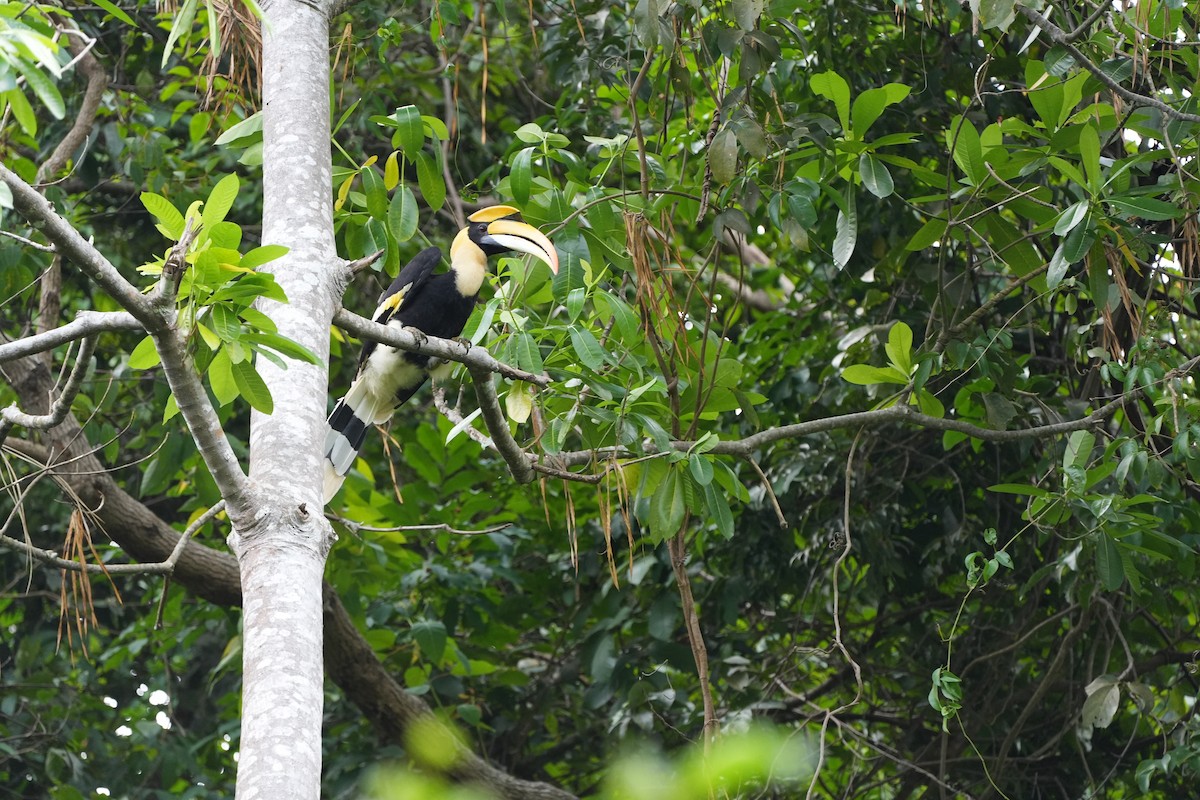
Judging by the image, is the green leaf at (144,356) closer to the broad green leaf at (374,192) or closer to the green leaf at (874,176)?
the broad green leaf at (374,192)

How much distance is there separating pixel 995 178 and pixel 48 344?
1879 mm

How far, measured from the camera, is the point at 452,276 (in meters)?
3.57

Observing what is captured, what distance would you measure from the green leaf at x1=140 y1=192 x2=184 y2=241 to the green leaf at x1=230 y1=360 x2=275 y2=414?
195 mm

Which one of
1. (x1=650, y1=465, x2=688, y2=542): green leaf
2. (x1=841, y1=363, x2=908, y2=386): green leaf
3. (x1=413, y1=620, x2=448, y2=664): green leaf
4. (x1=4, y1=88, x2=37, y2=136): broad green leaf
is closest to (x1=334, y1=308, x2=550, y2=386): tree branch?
(x1=650, y1=465, x2=688, y2=542): green leaf

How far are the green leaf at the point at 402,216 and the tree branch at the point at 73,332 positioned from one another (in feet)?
3.27

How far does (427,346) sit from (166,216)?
87 centimetres

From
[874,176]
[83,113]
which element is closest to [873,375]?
[874,176]

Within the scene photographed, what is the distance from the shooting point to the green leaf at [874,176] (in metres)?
2.60

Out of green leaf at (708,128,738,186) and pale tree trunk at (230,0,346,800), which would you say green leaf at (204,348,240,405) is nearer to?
pale tree trunk at (230,0,346,800)

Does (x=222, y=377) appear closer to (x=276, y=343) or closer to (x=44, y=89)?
(x=276, y=343)

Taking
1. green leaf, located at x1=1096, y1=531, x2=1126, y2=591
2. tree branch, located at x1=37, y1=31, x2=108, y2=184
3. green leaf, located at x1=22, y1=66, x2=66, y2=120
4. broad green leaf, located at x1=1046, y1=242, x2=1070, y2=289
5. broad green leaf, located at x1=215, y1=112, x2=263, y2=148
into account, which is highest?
tree branch, located at x1=37, y1=31, x2=108, y2=184

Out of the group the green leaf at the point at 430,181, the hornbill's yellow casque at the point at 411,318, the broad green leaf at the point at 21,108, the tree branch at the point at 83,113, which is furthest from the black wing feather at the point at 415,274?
the broad green leaf at the point at 21,108

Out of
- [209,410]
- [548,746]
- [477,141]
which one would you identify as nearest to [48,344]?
[209,410]

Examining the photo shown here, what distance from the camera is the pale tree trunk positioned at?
64.0 inches
